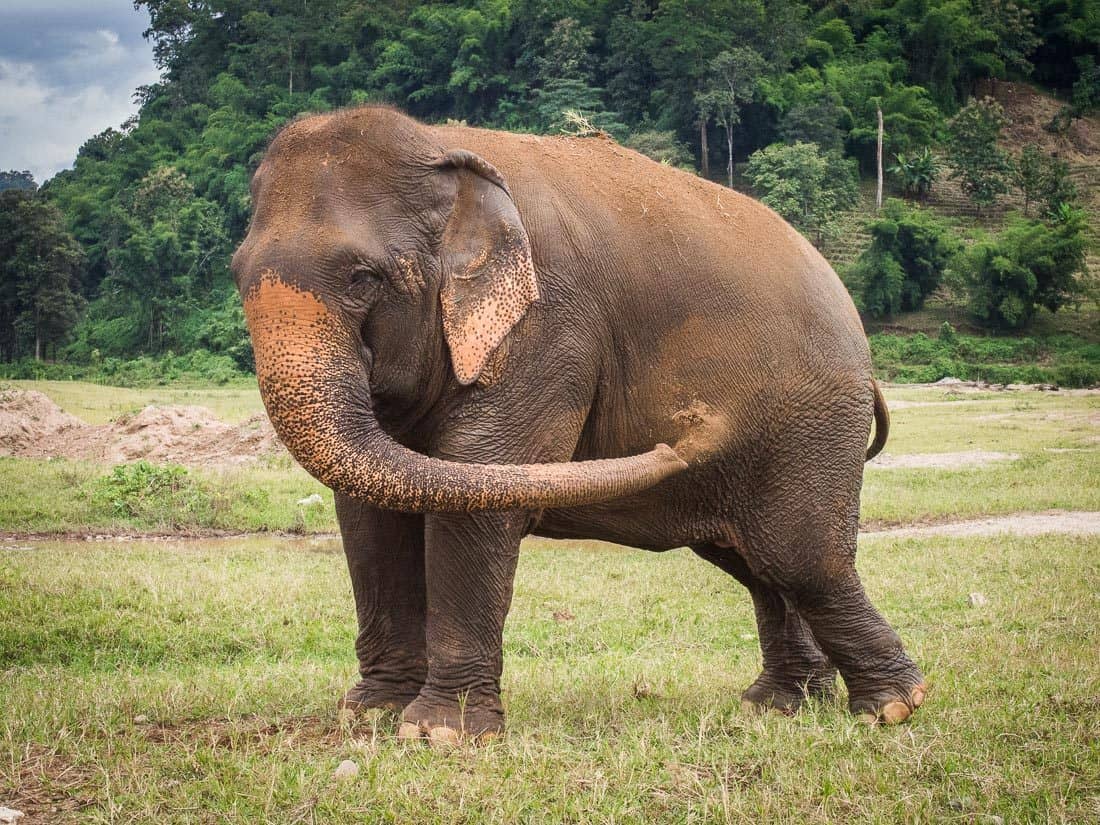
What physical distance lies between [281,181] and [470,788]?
2.51 m

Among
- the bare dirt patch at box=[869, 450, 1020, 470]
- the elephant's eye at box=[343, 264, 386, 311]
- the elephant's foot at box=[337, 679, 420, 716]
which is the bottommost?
the bare dirt patch at box=[869, 450, 1020, 470]

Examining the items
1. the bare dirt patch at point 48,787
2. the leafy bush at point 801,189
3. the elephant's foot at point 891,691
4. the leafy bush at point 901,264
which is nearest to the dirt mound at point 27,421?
the bare dirt patch at point 48,787

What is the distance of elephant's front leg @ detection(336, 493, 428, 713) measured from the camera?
5.57 m

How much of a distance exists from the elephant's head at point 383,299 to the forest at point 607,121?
Result: 44.4 m

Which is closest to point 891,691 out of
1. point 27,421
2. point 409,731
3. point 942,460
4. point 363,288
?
point 409,731

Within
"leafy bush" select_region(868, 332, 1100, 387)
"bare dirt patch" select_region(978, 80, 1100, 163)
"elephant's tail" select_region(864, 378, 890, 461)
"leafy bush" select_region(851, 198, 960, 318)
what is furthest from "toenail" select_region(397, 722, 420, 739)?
"bare dirt patch" select_region(978, 80, 1100, 163)

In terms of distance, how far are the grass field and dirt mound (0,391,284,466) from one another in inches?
254

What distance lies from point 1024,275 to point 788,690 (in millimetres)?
48792

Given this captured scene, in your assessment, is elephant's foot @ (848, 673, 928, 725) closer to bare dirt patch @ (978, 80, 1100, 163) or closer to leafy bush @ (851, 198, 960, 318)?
leafy bush @ (851, 198, 960, 318)

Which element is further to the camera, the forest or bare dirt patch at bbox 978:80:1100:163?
bare dirt patch at bbox 978:80:1100:163

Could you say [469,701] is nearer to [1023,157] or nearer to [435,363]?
[435,363]

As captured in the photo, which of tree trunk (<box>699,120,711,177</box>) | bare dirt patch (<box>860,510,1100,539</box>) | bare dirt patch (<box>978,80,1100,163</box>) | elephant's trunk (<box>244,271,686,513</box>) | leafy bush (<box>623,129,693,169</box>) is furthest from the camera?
bare dirt patch (<box>978,80,1100,163</box>)

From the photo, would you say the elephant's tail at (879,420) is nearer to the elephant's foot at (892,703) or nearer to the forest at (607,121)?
the elephant's foot at (892,703)

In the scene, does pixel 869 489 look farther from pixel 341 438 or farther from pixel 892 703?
pixel 341 438
